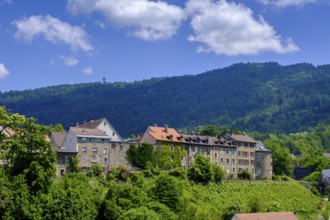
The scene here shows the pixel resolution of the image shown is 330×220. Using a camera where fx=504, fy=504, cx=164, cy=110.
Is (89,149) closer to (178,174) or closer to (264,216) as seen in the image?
(178,174)

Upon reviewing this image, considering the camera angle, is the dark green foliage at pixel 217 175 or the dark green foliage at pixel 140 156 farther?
the dark green foliage at pixel 217 175

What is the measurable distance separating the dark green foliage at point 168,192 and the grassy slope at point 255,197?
18.4ft

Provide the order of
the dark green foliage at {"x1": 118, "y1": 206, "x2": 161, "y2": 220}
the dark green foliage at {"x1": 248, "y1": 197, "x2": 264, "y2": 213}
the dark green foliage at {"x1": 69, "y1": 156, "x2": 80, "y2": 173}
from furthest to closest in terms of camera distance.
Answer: the dark green foliage at {"x1": 69, "y1": 156, "x2": 80, "y2": 173}, the dark green foliage at {"x1": 248, "y1": 197, "x2": 264, "y2": 213}, the dark green foliage at {"x1": 118, "y1": 206, "x2": 161, "y2": 220}

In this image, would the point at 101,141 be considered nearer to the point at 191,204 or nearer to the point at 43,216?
the point at 191,204

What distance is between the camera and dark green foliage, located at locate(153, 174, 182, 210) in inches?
2630

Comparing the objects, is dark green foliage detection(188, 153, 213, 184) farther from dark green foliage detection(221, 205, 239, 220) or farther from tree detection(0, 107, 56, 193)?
tree detection(0, 107, 56, 193)

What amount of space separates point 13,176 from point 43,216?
586 cm

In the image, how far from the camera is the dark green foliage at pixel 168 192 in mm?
66812

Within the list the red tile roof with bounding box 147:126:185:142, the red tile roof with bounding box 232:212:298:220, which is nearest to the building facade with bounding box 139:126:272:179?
the red tile roof with bounding box 147:126:185:142

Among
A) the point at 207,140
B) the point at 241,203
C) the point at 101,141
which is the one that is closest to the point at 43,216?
the point at 101,141

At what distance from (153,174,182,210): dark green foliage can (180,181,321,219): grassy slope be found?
5.61m

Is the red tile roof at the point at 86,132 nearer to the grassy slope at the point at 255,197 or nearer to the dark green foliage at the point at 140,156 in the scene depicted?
the dark green foliage at the point at 140,156

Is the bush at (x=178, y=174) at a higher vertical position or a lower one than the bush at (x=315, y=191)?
higher

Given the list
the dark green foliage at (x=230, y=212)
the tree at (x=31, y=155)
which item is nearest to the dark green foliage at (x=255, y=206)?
the dark green foliage at (x=230, y=212)
